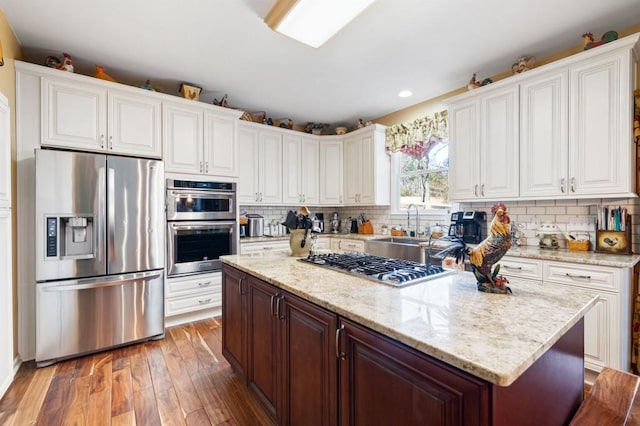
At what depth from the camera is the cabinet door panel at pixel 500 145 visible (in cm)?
271

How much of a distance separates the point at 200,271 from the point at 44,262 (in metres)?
1.30

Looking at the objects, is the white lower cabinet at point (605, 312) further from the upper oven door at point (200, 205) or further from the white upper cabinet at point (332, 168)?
the white upper cabinet at point (332, 168)

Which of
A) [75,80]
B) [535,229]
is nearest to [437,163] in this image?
[535,229]

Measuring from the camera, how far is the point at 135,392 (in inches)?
79.5

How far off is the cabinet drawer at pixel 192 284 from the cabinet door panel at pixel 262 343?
5.35ft

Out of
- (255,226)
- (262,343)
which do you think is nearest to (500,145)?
(262,343)

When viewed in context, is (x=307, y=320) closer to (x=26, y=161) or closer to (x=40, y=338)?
(x=40, y=338)

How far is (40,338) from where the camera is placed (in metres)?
2.34

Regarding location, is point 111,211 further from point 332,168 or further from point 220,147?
point 332,168

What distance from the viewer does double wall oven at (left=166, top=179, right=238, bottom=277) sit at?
3.09 metres

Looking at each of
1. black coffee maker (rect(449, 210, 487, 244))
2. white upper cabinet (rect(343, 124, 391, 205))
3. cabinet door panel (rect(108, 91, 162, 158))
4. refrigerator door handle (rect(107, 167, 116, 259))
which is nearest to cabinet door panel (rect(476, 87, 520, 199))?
black coffee maker (rect(449, 210, 487, 244))

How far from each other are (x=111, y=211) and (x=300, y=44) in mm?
2189

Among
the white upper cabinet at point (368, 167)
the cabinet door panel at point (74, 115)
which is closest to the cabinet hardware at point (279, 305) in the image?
the cabinet door panel at point (74, 115)

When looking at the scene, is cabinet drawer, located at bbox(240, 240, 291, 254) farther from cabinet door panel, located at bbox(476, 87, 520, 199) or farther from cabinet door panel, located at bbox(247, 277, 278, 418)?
cabinet door panel, located at bbox(476, 87, 520, 199)
